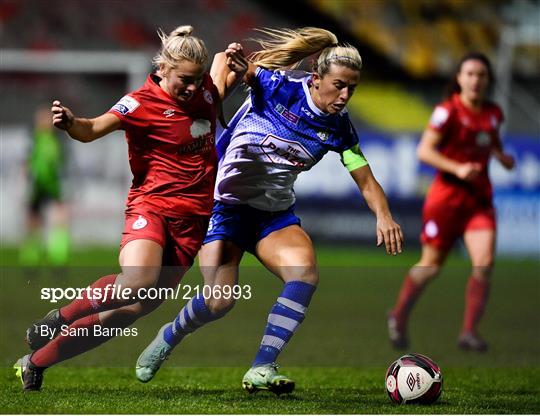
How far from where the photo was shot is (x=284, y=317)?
6000 millimetres

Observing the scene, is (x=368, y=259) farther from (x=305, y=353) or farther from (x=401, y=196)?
(x=305, y=353)

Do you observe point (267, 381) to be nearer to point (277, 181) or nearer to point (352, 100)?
point (277, 181)

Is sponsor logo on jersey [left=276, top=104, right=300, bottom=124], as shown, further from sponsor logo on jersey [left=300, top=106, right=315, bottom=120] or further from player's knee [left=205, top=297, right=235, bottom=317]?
player's knee [left=205, top=297, right=235, bottom=317]

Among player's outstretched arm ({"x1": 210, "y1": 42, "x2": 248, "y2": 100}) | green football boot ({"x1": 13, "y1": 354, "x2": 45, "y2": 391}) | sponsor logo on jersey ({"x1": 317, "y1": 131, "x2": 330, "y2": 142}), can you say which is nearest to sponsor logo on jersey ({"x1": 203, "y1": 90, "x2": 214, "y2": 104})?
player's outstretched arm ({"x1": 210, "y1": 42, "x2": 248, "y2": 100})

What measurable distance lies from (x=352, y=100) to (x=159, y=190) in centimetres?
1661

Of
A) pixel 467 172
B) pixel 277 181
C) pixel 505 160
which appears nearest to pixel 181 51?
pixel 277 181

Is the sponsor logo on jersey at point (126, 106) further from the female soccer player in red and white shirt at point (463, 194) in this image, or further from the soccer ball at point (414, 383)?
the female soccer player in red and white shirt at point (463, 194)

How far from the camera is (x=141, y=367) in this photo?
6230 millimetres

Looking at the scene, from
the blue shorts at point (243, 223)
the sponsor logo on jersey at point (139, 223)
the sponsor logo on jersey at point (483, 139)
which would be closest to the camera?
the sponsor logo on jersey at point (139, 223)

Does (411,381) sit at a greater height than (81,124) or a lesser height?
lesser

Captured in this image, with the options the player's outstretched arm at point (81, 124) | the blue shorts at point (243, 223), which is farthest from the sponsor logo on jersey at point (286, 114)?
the player's outstretched arm at point (81, 124)

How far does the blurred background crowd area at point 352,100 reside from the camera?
17.3 m

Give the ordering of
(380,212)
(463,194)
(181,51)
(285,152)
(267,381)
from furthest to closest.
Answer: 1. (463,194)
2. (285,152)
3. (380,212)
4. (267,381)
5. (181,51)

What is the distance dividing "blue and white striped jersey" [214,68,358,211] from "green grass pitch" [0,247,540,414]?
473mm
